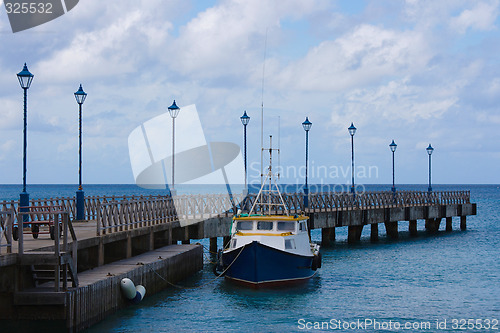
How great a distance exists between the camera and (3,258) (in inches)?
711

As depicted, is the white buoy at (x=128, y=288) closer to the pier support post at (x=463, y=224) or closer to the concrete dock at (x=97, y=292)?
the concrete dock at (x=97, y=292)

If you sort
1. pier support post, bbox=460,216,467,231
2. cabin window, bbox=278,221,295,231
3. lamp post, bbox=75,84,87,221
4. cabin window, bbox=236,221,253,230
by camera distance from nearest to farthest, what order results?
cabin window, bbox=278,221,295,231, cabin window, bbox=236,221,253,230, lamp post, bbox=75,84,87,221, pier support post, bbox=460,216,467,231

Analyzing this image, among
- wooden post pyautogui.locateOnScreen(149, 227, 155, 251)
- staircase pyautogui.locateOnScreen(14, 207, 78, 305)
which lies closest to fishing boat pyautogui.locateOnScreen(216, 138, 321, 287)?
wooden post pyautogui.locateOnScreen(149, 227, 155, 251)

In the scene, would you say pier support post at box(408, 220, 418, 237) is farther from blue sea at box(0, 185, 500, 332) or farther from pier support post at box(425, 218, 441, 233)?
blue sea at box(0, 185, 500, 332)

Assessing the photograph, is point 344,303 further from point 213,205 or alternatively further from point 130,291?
point 213,205

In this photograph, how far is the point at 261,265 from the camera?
27.8 m

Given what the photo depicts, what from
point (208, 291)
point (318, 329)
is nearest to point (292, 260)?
point (208, 291)

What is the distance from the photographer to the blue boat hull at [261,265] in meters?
27.7

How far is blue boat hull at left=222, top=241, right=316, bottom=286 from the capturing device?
90.9 feet

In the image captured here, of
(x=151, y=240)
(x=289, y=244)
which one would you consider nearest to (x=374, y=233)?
(x=289, y=244)

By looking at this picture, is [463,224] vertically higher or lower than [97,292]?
lower


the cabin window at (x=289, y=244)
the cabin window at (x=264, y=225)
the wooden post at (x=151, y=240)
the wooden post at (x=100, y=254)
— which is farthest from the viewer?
the wooden post at (x=151, y=240)

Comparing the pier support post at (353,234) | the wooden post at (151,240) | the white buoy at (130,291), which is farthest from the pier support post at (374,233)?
the white buoy at (130,291)

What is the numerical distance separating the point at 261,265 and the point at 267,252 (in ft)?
2.05
